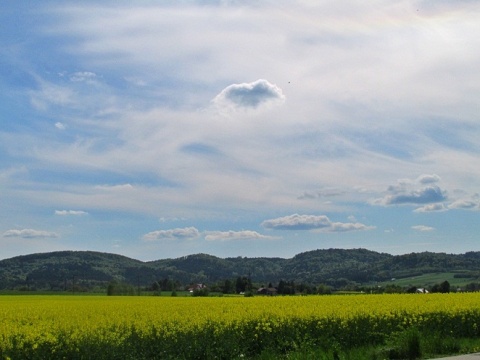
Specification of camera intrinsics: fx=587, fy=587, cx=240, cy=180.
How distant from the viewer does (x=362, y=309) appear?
25.3 metres

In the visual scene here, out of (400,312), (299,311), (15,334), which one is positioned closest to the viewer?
(15,334)

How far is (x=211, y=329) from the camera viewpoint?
19.2m

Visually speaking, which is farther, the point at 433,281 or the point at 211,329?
the point at 433,281

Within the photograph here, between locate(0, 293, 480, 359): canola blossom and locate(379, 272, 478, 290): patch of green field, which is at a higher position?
locate(379, 272, 478, 290): patch of green field

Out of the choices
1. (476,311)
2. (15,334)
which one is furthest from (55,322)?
(476,311)

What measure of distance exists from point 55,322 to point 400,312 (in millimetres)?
14527

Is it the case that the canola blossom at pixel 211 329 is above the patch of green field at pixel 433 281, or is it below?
below

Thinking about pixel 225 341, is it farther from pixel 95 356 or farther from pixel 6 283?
pixel 6 283

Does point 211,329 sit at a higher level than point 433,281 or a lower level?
lower

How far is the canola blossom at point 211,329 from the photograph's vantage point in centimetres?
1619

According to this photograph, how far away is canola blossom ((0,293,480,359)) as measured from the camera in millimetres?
16188

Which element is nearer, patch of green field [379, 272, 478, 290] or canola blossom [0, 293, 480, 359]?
canola blossom [0, 293, 480, 359]

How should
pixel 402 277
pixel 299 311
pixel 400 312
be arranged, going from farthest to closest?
pixel 402 277, pixel 400 312, pixel 299 311

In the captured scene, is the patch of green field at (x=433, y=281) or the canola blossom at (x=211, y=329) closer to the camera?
the canola blossom at (x=211, y=329)
